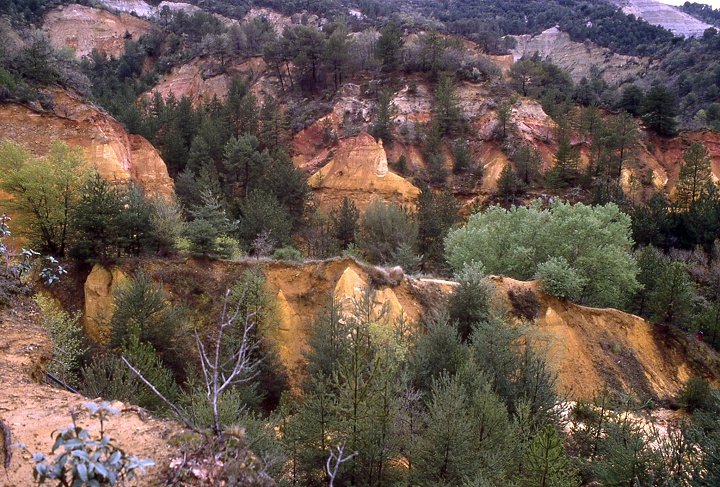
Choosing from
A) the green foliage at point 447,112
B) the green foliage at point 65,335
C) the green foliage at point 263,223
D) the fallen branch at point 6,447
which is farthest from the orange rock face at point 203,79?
the fallen branch at point 6,447

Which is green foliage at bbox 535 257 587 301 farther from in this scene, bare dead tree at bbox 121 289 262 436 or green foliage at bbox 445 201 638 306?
bare dead tree at bbox 121 289 262 436

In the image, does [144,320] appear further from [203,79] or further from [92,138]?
[203,79]

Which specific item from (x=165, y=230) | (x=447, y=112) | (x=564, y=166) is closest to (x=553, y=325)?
(x=165, y=230)

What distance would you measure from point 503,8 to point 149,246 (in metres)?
126

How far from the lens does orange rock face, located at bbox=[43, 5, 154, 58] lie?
72875mm

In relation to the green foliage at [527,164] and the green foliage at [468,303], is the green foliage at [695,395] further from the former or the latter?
the green foliage at [527,164]

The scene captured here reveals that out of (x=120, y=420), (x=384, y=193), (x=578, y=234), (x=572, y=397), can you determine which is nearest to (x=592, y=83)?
(x=384, y=193)

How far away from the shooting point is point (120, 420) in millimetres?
6316

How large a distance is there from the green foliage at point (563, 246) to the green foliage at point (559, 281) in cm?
129

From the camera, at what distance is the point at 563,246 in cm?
2694

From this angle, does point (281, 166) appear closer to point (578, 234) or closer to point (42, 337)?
point (578, 234)

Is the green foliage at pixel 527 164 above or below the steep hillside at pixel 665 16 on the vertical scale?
below

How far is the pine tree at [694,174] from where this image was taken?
43513mm

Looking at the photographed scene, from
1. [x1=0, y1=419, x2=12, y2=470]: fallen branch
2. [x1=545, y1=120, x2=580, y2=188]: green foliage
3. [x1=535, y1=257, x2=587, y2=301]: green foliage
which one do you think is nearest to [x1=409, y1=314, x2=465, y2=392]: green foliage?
[x1=535, y1=257, x2=587, y2=301]: green foliage
